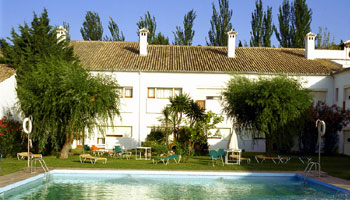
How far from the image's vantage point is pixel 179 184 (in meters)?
14.0

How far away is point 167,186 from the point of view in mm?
13594

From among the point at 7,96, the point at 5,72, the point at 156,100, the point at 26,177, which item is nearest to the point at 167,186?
the point at 26,177

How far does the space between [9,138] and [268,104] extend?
13.4 m

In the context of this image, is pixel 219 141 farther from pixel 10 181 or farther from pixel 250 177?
pixel 10 181

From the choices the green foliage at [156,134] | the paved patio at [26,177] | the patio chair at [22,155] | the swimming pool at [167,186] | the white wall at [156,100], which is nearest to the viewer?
the swimming pool at [167,186]

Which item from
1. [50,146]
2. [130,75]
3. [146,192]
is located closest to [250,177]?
[146,192]

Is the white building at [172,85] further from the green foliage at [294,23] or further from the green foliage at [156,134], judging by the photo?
the green foliage at [294,23]

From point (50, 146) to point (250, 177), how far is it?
1249 cm

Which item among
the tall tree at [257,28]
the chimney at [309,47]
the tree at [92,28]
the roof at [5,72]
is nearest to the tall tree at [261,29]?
the tall tree at [257,28]

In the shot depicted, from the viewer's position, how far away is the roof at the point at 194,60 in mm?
28609

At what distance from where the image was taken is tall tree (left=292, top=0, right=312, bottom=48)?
3966 cm

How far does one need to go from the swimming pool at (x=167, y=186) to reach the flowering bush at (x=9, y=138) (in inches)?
290

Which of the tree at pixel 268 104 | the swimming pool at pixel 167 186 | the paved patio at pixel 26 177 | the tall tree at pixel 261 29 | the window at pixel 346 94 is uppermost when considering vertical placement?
the tall tree at pixel 261 29

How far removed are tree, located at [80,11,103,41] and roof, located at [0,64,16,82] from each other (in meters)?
20.1
